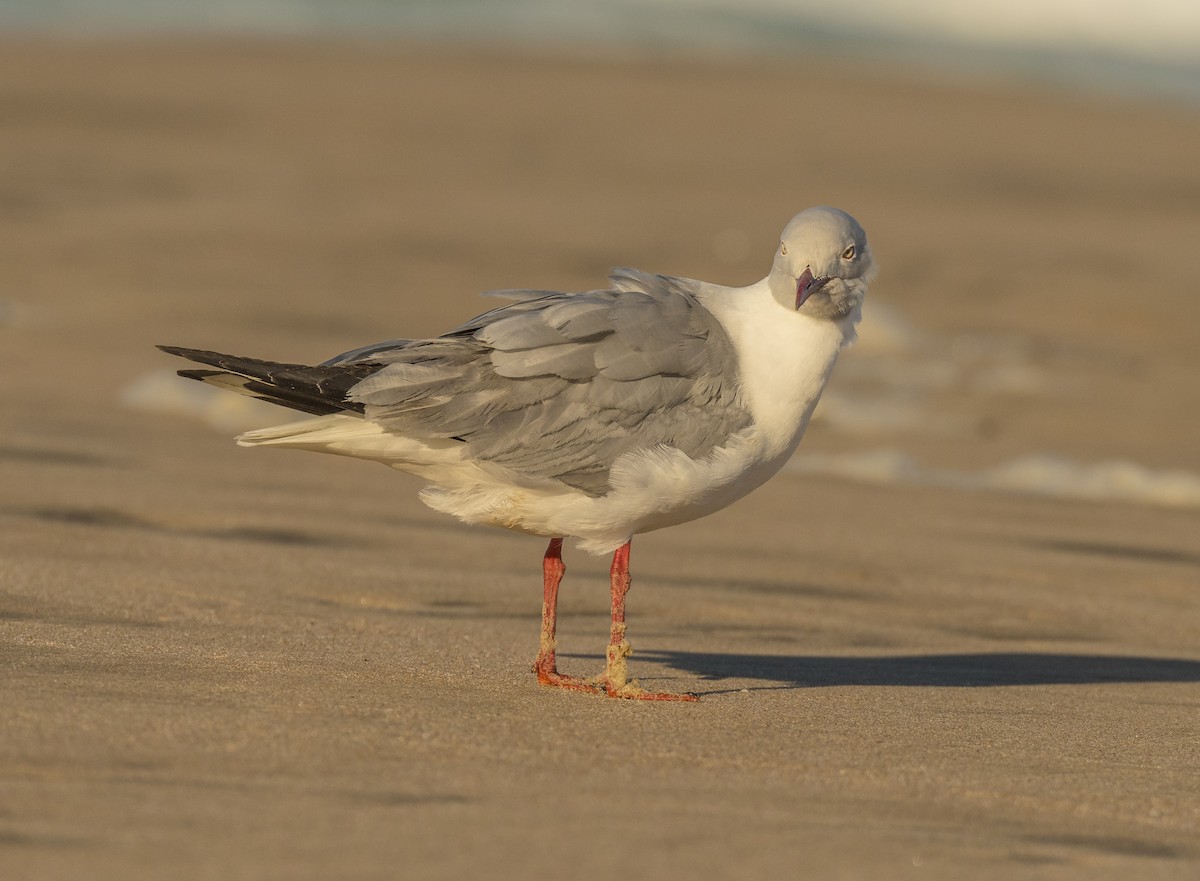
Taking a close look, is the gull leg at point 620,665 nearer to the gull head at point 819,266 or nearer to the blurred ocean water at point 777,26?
the gull head at point 819,266

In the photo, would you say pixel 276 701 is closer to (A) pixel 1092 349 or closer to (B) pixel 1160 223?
(A) pixel 1092 349

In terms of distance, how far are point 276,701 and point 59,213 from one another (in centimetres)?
1033

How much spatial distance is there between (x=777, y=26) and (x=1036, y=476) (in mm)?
27333

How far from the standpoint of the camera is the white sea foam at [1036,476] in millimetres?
8484

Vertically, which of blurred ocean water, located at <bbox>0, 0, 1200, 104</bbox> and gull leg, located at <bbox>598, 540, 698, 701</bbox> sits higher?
blurred ocean water, located at <bbox>0, 0, 1200, 104</bbox>

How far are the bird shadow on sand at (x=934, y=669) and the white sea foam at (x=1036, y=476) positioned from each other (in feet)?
8.76

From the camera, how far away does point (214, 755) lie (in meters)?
3.65

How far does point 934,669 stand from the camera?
5.51m

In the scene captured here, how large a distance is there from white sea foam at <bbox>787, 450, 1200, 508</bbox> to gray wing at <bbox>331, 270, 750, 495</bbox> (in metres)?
3.88

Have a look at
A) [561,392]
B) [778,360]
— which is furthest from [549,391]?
[778,360]

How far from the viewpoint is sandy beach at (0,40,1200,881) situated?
3428mm

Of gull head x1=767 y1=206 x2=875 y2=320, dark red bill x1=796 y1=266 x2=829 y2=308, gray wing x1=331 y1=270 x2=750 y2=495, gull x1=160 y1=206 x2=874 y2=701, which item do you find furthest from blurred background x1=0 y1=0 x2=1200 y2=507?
dark red bill x1=796 y1=266 x2=829 y2=308

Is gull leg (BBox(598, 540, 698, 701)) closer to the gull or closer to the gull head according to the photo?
the gull

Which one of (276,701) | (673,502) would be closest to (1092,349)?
(673,502)
